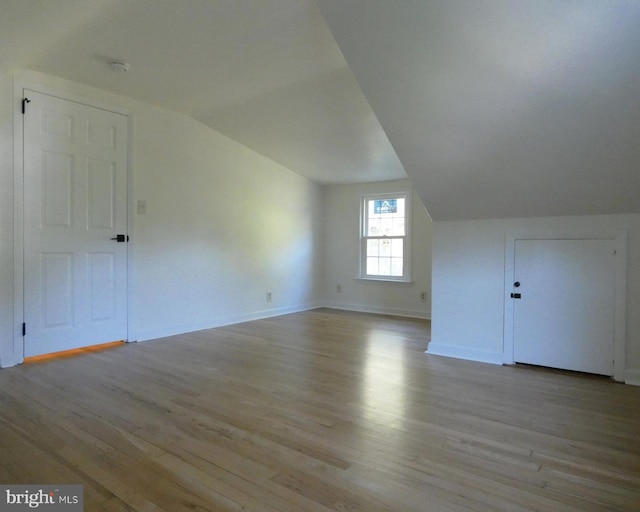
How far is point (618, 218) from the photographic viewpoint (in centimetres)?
291

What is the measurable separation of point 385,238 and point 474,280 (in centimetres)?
256

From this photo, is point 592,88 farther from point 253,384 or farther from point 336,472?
point 253,384

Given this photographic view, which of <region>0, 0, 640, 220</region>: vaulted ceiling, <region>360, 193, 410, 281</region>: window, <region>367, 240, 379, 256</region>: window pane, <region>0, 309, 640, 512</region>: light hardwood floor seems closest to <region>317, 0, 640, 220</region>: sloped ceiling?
<region>0, 0, 640, 220</region>: vaulted ceiling

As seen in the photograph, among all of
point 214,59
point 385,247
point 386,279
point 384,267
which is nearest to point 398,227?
point 385,247

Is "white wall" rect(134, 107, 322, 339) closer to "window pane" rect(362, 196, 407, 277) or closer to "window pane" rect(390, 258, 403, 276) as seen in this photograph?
"window pane" rect(362, 196, 407, 277)

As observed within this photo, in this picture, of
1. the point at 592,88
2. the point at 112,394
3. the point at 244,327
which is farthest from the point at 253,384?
the point at 592,88

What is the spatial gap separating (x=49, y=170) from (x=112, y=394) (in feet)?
6.47

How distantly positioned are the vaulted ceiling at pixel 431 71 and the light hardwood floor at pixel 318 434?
1.50 meters

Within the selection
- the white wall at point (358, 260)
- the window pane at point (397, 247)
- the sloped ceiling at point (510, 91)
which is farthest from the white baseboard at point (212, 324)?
the sloped ceiling at point (510, 91)

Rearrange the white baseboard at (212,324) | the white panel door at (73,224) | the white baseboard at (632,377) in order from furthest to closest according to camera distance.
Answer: the white baseboard at (212,324)
the white panel door at (73,224)
the white baseboard at (632,377)

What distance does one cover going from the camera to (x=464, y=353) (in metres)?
3.44

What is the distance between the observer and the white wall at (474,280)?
3.24 metres

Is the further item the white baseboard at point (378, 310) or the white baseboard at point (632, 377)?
the white baseboard at point (378, 310)

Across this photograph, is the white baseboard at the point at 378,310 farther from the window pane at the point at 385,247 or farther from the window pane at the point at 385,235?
the window pane at the point at 385,247
